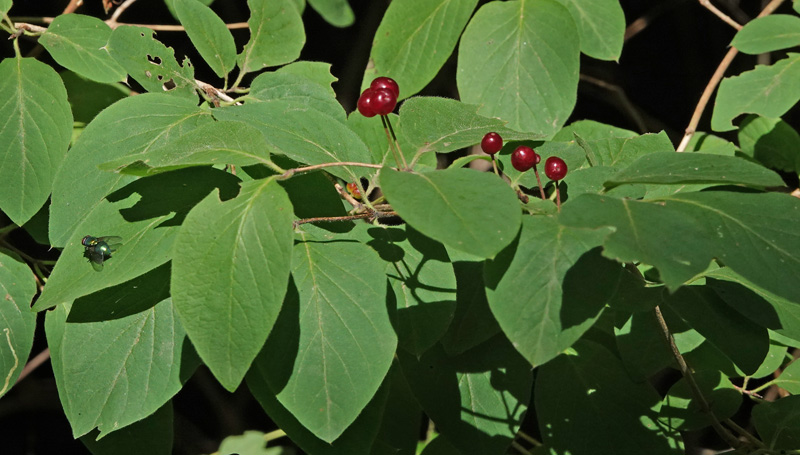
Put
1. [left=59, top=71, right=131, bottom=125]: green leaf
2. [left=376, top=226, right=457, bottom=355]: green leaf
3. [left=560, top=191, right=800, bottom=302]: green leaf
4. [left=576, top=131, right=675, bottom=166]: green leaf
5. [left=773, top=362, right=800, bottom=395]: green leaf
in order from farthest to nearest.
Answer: [left=59, top=71, right=131, bottom=125]: green leaf, [left=773, top=362, right=800, bottom=395]: green leaf, [left=576, top=131, right=675, bottom=166]: green leaf, [left=376, top=226, right=457, bottom=355]: green leaf, [left=560, top=191, right=800, bottom=302]: green leaf

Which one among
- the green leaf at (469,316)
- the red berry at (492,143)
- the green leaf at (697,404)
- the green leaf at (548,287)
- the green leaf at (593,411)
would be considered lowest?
the green leaf at (697,404)

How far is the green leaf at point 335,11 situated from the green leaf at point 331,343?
36.6 inches

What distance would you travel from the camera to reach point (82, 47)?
1156 mm

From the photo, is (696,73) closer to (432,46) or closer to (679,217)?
(432,46)

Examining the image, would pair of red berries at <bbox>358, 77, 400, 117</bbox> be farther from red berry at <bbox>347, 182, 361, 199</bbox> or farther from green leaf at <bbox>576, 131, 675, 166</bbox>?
green leaf at <bbox>576, 131, 675, 166</bbox>

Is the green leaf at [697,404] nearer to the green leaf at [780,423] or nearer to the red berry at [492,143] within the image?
the green leaf at [780,423]

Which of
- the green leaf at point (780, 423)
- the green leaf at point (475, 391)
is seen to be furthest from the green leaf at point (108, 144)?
the green leaf at point (780, 423)

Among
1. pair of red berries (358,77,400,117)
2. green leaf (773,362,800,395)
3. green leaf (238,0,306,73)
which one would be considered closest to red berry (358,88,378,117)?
pair of red berries (358,77,400,117)

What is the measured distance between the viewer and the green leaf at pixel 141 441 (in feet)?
3.55

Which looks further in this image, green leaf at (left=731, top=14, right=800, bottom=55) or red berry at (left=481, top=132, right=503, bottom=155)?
green leaf at (left=731, top=14, right=800, bottom=55)

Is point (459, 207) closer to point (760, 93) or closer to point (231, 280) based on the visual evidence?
point (231, 280)

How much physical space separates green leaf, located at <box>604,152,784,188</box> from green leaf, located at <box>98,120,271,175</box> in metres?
0.35

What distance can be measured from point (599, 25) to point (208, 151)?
2.77 ft

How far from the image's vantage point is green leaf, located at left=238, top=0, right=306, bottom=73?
124 centimetres
